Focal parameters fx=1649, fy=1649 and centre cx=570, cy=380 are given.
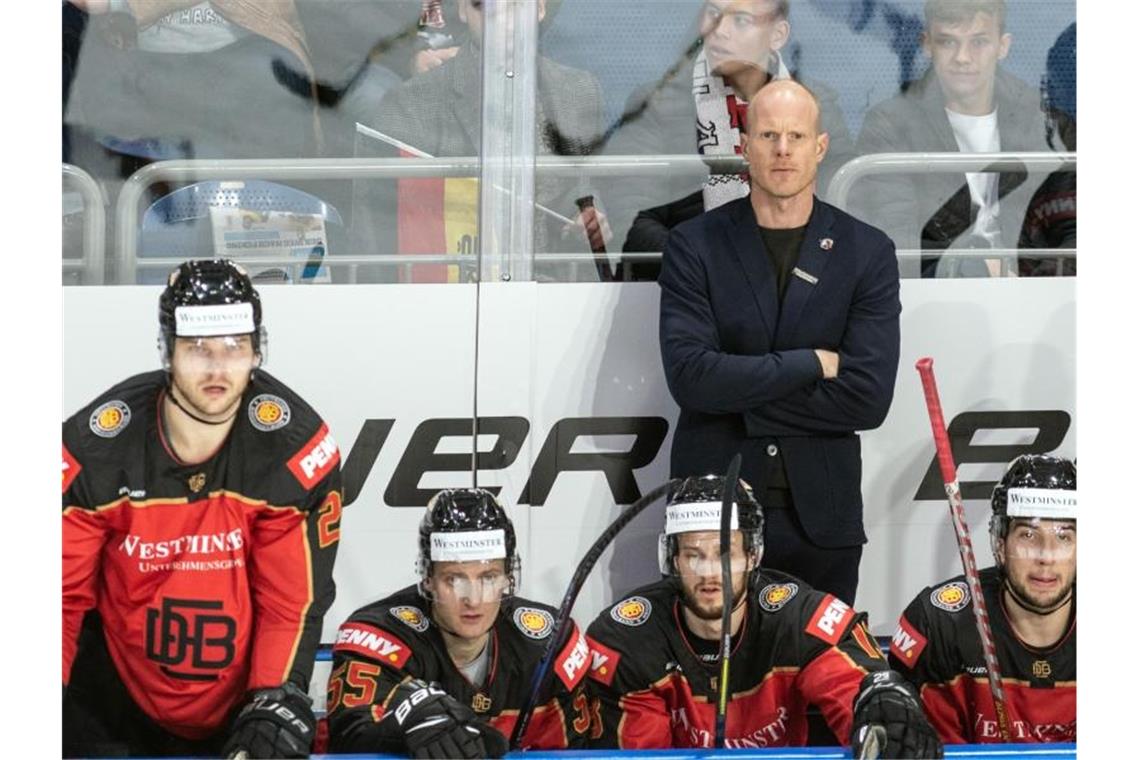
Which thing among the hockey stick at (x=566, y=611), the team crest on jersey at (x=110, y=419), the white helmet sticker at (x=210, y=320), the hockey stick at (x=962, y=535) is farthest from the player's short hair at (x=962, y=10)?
the team crest on jersey at (x=110, y=419)

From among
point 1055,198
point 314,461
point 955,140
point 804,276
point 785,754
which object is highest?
point 955,140

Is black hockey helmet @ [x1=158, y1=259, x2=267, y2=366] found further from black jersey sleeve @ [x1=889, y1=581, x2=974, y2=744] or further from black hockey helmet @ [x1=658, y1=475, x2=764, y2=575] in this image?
black jersey sleeve @ [x1=889, y1=581, x2=974, y2=744]

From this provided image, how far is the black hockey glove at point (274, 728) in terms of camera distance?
2.70 meters

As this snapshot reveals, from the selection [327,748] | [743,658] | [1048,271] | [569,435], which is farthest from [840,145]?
[327,748]

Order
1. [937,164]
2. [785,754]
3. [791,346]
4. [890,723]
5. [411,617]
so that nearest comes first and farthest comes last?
[785,754]
[890,723]
[411,617]
[791,346]
[937,164]

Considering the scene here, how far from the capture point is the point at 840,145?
11.1 ft

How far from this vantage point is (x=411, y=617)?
3078mm

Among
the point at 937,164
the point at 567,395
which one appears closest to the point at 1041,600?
the point at 937,164

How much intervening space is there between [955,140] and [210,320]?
159 cm

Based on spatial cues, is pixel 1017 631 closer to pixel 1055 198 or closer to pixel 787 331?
pixel 787 331

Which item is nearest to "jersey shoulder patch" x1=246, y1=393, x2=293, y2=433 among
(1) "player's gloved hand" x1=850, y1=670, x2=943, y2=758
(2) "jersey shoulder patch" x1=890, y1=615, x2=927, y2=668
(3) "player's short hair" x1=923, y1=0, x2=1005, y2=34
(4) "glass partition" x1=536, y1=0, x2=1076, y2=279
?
(4) "glass partition" x1=536, y1=0, x2=1076, y2=279

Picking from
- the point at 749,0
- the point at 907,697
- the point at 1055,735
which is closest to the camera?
the point at 907,697

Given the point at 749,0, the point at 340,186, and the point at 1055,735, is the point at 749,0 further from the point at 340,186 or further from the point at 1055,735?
the point at 1055,735
